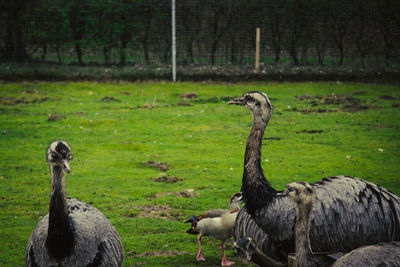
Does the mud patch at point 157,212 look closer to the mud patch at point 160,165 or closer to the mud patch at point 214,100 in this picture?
the mud patch at point 160,165

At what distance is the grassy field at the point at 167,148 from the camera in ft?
25.3

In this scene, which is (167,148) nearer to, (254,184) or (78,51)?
(254,184)

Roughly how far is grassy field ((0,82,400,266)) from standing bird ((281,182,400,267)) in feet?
7.04

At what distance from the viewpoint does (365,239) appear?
18.5ft

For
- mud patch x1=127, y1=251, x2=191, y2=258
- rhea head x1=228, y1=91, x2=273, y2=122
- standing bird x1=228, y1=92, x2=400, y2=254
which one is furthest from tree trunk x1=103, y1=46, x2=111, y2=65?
standing bird x1=228, y1=92, x2=400, y2=254

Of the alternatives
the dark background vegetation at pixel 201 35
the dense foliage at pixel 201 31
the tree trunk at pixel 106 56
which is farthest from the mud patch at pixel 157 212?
the tree trunk at pixel 106 56

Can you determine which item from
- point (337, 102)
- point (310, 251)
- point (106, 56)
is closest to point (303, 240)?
point (310, 251)

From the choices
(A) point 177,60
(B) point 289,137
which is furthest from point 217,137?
(A) point 177,60

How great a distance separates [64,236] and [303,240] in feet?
6.67

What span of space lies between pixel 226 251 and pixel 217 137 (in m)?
5.83

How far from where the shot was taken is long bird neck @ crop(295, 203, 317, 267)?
15.1 ft

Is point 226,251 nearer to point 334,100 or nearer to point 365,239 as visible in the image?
point 365,239

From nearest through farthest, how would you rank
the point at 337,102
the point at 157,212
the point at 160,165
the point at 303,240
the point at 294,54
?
the point at 303,240, the point at 157,212, the point at 160,165, the point at 337,102, the point at 294,54

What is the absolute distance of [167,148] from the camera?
1181 cm
